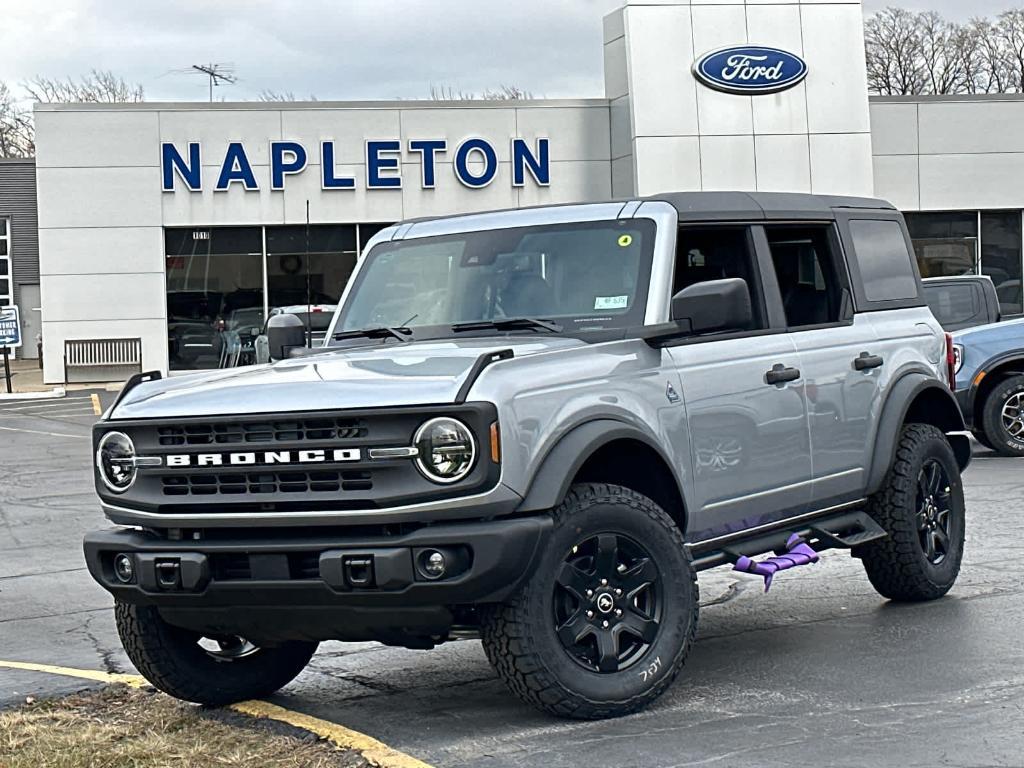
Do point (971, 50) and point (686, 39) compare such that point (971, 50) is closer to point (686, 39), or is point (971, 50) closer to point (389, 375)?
point (686, 39)

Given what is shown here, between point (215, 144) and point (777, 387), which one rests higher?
point (215, 144)

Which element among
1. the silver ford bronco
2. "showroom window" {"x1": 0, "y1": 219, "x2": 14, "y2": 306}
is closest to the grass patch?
the silver ford bronco

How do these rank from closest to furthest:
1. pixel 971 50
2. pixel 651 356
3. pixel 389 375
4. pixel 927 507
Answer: pixel 389 375, pixel 651 356, pixel 927 507, pixel 971 50

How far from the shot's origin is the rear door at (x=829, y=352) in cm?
720

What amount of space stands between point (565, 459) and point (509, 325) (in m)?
1.19

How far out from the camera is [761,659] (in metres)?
6.91

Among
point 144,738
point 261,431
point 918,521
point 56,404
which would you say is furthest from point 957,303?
point 56,404

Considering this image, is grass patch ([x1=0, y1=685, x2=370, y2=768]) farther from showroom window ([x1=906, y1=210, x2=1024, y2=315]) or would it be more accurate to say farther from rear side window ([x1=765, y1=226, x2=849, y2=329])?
showroom window ([x1=906, y1=210, x2=1024, y2=315])

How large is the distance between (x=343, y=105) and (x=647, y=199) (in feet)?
85.3

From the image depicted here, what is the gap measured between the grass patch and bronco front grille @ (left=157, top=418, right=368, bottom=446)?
3.56 ft

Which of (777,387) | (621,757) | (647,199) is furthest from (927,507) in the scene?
(621,757)

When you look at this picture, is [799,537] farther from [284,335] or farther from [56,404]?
[56,404]

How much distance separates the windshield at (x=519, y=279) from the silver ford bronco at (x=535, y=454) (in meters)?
0.01

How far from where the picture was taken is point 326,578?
532 cm
